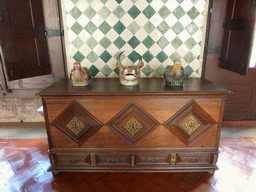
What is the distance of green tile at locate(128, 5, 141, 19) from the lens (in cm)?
210

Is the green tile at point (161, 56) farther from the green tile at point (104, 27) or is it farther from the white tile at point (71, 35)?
the white tile at point (71, 35)

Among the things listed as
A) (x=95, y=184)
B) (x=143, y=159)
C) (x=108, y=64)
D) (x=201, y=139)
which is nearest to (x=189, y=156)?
(x=201, y=139)

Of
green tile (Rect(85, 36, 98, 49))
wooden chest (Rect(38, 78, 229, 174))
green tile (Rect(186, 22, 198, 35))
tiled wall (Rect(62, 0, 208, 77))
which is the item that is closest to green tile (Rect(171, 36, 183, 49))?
tiled wall (Rect(62, 0, 208, 77))

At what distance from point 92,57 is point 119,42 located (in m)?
0.40

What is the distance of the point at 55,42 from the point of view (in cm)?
255

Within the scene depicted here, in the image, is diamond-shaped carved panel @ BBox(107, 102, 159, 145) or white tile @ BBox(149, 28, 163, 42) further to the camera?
white tile @ BBox(149, 28, 163, 42)

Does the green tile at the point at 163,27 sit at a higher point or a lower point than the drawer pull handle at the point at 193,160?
higher

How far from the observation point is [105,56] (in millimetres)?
2256

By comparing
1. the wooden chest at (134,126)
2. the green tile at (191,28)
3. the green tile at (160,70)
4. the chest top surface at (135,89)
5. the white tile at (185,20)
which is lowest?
the wooden chest at (134,126)

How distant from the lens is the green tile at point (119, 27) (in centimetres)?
215

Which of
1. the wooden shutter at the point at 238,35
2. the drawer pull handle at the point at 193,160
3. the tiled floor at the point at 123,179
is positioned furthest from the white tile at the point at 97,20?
the drawer pull handle at the point at 193,160

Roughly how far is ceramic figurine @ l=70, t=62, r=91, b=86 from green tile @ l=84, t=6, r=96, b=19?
26.9 inches

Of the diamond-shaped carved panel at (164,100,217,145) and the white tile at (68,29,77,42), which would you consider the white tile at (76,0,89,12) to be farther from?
the diamond-shaped carved panel at (164,100,217,145)

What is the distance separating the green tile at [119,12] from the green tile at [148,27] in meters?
0.31
